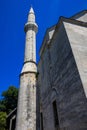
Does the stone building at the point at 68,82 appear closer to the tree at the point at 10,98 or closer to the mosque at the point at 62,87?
the mosque at the point at 62,87

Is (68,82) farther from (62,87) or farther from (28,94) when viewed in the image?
(28,94)

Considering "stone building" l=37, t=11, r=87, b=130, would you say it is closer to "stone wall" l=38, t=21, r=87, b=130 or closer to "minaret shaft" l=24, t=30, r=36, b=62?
"stone wall" l=38, t=21, r=87, b=130

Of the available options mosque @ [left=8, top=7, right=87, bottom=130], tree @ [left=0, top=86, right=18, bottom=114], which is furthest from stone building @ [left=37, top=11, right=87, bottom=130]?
tree @ [left=0, top=86, right=18, bottom=114]

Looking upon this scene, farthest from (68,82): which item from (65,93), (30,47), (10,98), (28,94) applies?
(10,98)

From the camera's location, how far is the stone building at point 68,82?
567 cm

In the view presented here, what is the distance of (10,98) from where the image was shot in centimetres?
2398

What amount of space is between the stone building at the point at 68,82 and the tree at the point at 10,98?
1381cm

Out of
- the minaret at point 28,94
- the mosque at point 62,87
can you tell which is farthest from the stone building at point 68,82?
the minaret at point 28,94

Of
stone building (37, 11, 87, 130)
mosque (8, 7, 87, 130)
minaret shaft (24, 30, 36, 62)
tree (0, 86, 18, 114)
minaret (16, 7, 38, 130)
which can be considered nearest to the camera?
stone building (37, 11, 87, 130)

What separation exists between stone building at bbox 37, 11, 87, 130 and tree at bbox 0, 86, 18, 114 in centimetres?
1381

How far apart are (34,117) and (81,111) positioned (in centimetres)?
317

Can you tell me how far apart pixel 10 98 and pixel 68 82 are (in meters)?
19.0

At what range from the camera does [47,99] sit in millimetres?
9695

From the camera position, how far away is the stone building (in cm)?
567
